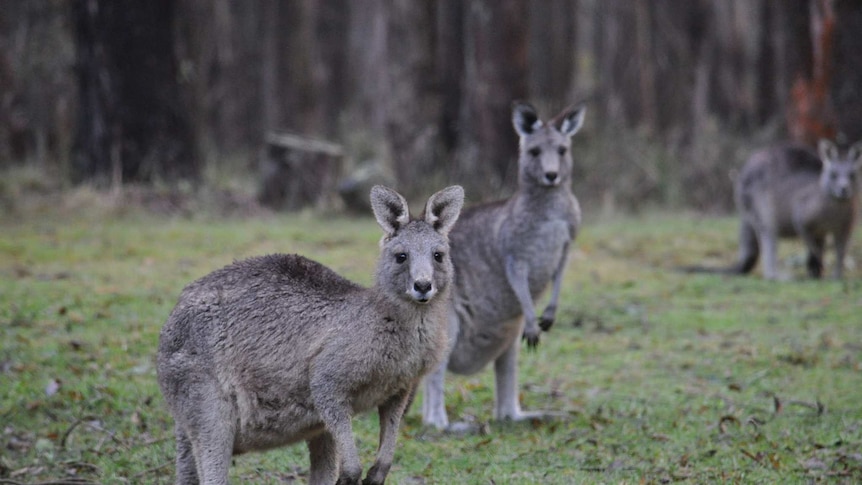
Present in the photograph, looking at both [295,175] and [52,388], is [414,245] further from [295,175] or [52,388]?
[295,175]

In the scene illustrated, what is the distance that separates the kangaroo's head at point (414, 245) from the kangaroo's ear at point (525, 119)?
2.54 metres

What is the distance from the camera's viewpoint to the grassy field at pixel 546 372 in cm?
569

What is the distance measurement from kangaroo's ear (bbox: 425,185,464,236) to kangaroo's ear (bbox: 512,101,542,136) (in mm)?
2526

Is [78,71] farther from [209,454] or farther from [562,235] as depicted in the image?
[209,454]

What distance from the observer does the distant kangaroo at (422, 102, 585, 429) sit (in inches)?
263

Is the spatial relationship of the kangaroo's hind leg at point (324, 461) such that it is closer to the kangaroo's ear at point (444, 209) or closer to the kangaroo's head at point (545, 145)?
the kangaroo's ear at point (444, 209)

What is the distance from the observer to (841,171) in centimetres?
1154

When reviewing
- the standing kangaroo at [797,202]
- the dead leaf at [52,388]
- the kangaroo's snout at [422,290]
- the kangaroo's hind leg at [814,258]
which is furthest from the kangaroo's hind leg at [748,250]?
the kangaroo's snout at [422,290]

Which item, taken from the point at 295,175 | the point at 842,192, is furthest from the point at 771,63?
the point at 295,175

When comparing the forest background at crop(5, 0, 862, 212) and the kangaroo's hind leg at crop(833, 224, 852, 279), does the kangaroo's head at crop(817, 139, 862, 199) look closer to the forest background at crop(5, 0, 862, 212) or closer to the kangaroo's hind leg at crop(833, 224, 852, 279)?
the kangaroo's hind leg at crop(833, 224, 852, 279)

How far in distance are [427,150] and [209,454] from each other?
35.5 ft

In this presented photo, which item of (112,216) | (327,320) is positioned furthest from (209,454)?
(112,216)

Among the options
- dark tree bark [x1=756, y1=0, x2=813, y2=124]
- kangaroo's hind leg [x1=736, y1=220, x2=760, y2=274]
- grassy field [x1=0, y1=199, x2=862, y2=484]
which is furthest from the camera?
dark tree bark [x1=756, y1=0, x2=813, y2=124]

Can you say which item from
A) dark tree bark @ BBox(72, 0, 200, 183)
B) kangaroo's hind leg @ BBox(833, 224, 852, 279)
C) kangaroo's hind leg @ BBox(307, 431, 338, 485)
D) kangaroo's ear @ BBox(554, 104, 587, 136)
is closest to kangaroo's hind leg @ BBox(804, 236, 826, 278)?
kangaroo's hind leg @ BBox(833, 224, 852, 279)
